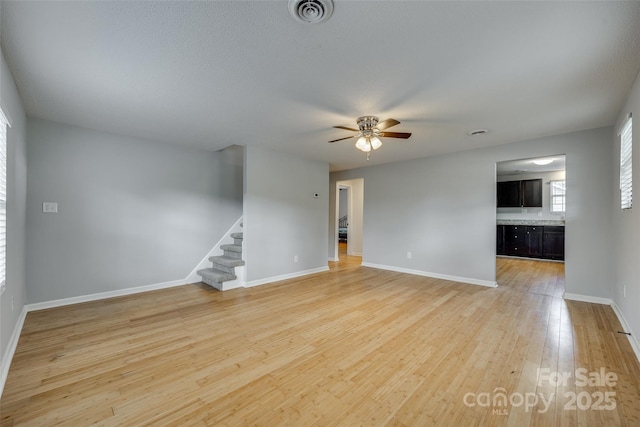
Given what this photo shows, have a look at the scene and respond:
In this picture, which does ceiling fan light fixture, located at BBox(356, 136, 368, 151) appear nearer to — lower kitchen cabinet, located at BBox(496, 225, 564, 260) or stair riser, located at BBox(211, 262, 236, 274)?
stair riser, located at BBox(211, 262, 236, 274)

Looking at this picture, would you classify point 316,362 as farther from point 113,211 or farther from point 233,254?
point 113,211

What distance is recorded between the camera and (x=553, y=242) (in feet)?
22.2

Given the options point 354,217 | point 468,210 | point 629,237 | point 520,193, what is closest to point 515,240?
point 520,193

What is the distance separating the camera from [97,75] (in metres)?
2.22

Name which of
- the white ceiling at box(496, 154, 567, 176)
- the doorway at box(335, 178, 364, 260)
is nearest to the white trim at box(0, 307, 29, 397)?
the doorway at box(335, 178, 364, 260)

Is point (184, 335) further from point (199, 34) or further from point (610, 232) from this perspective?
point (610, 232)

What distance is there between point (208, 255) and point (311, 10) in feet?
14.3

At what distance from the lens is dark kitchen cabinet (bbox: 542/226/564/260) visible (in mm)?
6680

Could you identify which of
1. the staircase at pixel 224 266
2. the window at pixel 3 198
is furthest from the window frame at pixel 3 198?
the staircase at pixel 224 266

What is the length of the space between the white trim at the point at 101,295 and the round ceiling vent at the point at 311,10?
4.29 m

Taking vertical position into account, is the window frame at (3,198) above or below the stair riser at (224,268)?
above

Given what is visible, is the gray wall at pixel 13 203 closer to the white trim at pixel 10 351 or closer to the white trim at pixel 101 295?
the white trim at pixel 10 351

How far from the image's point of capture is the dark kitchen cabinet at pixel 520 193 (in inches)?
284

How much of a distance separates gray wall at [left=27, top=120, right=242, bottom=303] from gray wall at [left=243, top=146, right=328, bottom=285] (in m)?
0.95
